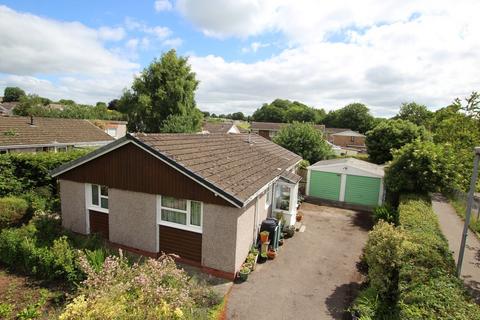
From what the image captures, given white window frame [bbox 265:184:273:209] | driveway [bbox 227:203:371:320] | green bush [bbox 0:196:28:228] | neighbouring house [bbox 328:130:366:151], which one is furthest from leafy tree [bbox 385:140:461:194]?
neighbouring house [bbox 328:130:366:151]

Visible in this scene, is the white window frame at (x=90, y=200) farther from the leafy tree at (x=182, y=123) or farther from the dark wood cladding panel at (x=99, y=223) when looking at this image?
the leafy tree at (x=182, y=123)

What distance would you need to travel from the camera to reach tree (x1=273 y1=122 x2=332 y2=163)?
86.7 feet

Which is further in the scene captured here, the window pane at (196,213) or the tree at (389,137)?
the tree at (389,137)

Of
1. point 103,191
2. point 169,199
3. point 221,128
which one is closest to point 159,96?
point 221,128

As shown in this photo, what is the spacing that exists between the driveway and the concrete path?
3.24m

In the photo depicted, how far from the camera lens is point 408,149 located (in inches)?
642

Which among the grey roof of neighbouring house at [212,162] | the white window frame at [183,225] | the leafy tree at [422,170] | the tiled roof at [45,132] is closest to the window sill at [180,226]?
the white window frame at [183,225]

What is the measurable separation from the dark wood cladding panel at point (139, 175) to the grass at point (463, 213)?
12.7 metres

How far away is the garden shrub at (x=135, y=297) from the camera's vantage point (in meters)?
4.95

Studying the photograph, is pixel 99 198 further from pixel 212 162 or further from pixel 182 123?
pixel 182 123

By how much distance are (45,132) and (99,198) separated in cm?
1823

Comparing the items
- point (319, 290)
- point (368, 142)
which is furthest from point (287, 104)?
point (319, 290)

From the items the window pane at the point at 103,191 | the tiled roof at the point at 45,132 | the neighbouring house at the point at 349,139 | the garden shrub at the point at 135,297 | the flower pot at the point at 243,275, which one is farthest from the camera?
the neighbouring house at the point at 349,139

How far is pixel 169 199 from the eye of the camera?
10.4m
